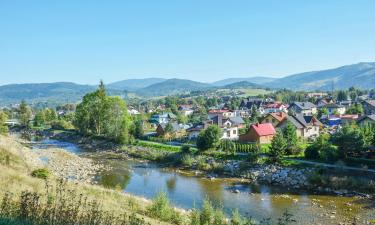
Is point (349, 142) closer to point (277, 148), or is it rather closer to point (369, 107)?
point (277, 148)

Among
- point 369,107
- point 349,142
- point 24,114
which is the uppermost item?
point 369,107

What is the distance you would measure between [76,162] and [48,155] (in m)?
6.08

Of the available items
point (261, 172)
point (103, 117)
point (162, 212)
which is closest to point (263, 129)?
point (261, 172)

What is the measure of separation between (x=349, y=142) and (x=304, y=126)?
20.5 meters

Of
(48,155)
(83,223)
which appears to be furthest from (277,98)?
(83,223)

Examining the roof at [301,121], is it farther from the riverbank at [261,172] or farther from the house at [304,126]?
the riverbank at [261,172]

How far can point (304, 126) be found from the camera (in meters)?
57.5

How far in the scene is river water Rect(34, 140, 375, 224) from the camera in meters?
26.8

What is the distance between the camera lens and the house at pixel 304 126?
5676cm

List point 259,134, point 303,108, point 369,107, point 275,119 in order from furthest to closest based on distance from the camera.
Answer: point 303,108 → point 369,107 → point 275,119 → point 259,134

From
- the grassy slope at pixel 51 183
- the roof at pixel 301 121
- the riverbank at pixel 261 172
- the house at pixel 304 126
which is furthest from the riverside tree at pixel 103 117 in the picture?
the grassy slope at pixel 51 183

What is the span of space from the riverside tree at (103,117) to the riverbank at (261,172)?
24.4ft

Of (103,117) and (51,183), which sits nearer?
(51,183)

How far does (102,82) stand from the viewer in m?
75.1
